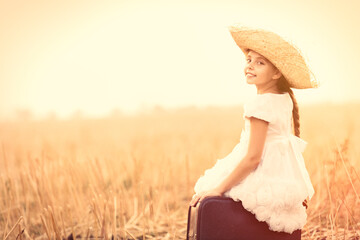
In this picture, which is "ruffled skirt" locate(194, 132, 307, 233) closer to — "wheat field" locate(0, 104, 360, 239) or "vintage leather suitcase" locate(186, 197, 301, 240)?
"vintage leather suitcase" locate(186, 197, 301, 240)

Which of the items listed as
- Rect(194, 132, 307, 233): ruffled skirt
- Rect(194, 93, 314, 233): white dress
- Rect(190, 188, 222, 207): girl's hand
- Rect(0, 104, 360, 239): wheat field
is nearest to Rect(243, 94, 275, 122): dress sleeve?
Rect(194, 93, 314, 233): white dress

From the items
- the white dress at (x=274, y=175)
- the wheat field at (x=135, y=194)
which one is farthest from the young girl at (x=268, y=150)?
the wheat field at (x=135, y=194)

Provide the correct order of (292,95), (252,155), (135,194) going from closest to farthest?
1. (252,155)
2. (292,95)
3. (135,194)

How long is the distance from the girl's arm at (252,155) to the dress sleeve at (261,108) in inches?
0.9

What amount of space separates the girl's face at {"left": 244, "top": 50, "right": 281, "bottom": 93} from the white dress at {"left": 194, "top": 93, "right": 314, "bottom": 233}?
71 millimetres

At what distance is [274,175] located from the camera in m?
1.70

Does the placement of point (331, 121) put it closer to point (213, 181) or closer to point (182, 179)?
point (182, 179)

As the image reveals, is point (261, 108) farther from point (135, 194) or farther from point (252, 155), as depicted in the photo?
point (135, 194)

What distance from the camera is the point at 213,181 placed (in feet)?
5.81

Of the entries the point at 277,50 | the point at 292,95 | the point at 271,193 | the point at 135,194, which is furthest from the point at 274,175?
the point at 135,194

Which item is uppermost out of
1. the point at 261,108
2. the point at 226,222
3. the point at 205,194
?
the point at 261,108

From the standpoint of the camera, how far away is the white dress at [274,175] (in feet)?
5.38

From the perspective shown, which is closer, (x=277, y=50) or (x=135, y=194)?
(x=277, y=50)

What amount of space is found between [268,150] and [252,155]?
0.11 m
